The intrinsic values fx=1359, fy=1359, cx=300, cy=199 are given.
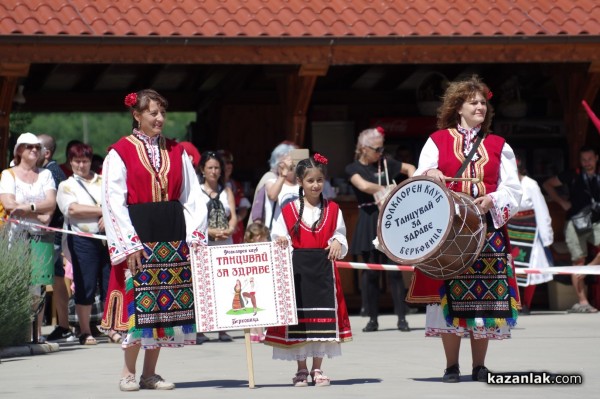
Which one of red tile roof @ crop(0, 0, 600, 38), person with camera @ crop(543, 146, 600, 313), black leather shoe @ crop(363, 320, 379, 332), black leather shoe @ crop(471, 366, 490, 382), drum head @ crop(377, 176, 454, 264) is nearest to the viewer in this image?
drum head @ crop(377, 176, 454, 264)

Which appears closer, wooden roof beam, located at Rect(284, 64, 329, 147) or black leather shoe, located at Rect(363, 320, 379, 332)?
black leather shoe, located at Rect(363, 320, 379, 332)

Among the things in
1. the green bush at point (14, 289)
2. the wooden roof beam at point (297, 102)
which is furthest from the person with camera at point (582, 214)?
the green bush at point (14, 289)

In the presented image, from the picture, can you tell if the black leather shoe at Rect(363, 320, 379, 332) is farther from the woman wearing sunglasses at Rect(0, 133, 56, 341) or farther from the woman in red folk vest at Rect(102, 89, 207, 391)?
the woman in red folk vest at Rect(102, 89, 207, 391)

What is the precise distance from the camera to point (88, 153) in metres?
11.8

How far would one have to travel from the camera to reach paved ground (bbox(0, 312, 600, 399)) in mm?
7730

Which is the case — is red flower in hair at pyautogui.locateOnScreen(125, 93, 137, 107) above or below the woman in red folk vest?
above

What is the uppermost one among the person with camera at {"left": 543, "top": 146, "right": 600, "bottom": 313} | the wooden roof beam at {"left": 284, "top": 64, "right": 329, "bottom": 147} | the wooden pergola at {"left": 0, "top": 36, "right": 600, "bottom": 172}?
the wooden pergola at {"left": 0, "top": 36, "right": 600, "bottom": 172}

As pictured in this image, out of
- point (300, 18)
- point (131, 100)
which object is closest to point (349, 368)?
point (131, 100)

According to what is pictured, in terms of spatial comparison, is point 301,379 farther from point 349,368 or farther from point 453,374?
point 349,368

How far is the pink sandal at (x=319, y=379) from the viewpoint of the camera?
8.23 metres

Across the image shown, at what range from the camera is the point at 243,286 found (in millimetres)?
8289

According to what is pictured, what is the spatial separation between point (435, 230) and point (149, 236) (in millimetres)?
1671

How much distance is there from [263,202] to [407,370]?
3.58 m

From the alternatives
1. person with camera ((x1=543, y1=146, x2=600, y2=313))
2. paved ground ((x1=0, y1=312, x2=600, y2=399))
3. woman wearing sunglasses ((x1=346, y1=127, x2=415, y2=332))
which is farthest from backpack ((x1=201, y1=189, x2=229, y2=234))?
person with camera ((x1=543, y1=146, x2=600, y2=313))
